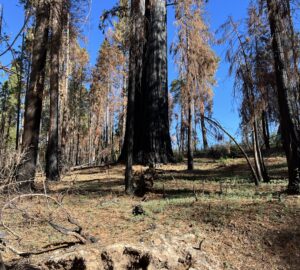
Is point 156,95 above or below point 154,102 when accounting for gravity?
above

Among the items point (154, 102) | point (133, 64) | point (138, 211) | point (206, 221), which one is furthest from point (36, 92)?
point (206, 221)

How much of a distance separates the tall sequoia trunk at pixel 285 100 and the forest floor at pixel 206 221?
1.91ft

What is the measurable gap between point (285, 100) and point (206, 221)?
2848 mm

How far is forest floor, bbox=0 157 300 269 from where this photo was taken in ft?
15.1

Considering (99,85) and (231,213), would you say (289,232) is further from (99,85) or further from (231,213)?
(99,85)

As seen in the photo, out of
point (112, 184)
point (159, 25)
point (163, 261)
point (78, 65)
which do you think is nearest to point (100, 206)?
point (112, 184)

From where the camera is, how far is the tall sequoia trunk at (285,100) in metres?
6.12

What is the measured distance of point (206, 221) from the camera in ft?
17.5

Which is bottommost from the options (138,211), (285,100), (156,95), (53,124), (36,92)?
(138,211)

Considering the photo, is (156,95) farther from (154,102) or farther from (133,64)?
A: (133,64)

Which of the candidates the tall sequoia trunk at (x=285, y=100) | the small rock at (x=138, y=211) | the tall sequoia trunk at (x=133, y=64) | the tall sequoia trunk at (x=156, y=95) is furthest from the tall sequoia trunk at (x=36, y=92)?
the tall sequoia trunk at (x=285, y=100)

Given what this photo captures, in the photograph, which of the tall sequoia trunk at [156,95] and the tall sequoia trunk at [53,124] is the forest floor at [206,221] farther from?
the tall sequoia trunk at [156,95]

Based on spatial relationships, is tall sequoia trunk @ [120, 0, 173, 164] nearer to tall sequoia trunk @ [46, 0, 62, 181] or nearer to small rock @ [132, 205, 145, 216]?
tall sequoia trunk @ [46, 0, 62, 181]

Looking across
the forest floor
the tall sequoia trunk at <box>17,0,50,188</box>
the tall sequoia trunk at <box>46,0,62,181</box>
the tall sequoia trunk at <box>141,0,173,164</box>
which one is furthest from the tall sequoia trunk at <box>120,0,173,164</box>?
the tall sequoia trunk at <box>17,0,50,188</box>
